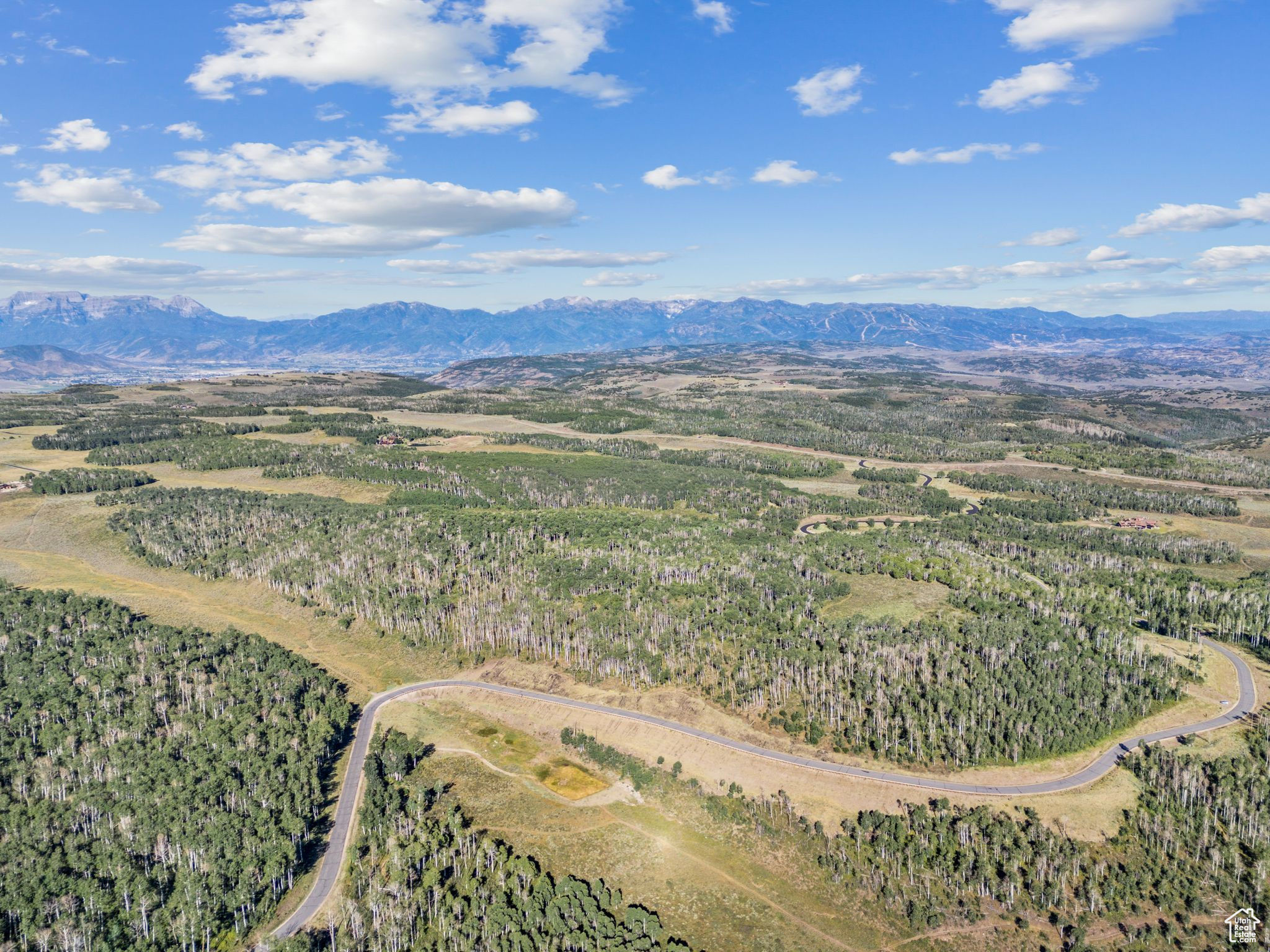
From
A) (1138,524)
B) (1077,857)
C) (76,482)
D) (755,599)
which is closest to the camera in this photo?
(1077,857)

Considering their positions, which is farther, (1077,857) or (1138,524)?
(1138,524)

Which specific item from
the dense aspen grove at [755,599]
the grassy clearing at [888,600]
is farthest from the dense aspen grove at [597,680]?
the grassy clearing at [888,600]

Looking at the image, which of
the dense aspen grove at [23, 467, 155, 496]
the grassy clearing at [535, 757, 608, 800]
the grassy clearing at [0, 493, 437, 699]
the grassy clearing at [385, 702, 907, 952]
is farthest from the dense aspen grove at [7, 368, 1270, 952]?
the dense aspen grove at [23, 467, 155, 496]

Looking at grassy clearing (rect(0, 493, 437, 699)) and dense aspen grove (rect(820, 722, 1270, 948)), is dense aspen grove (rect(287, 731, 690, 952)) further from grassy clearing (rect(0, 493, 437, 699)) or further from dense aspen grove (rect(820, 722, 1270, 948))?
grassy clearing (rect(0, 493, 437, 699))

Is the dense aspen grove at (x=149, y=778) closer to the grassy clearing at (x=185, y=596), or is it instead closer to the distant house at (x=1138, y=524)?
the grassy clearing at (x=185, y=596)

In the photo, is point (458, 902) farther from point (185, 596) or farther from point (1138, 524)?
point (1138, 524)

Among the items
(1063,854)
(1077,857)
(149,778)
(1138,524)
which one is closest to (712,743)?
(1063,854)

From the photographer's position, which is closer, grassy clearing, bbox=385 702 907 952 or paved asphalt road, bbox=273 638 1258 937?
grassy clearing, bbox=385 702 907 952

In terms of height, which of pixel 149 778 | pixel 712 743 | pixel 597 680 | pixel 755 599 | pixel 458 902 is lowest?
pixel 712 743

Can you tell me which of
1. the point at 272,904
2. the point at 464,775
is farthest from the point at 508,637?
the point at 272,904
